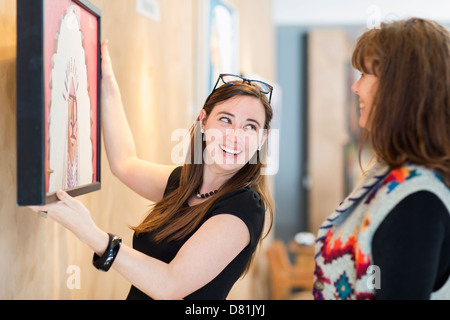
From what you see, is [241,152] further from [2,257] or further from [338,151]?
[338,151]

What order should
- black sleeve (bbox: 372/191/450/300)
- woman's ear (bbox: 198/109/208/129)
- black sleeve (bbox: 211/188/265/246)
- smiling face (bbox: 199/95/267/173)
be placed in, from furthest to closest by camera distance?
woman's ear (bbox: 198/109/208/129)
smiling face (bbox: 199/95/267/173)
black sleeve (bbox: 211/188/265/246)
black sleeve (bbox: 372/191/450/300)

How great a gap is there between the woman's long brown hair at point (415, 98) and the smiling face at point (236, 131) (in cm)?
51

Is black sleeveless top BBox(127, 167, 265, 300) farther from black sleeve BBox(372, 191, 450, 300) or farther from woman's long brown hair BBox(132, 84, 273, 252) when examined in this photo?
black sleeve BBox(372, 191, 450, 300)

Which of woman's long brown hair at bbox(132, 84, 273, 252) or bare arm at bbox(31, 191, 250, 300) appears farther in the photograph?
woman's long brown hair at bbox(132, 84, 273, 252)

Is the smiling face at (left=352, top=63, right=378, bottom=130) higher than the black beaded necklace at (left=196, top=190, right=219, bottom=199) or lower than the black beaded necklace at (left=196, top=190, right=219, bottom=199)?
higher

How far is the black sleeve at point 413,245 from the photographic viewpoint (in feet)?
3.04

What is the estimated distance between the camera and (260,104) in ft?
4.96

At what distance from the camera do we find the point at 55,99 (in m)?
1.08

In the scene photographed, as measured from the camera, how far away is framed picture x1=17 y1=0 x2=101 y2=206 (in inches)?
37.6

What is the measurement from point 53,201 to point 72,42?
0.42 m

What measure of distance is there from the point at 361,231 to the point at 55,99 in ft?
2.32

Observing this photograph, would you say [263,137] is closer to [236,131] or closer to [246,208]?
[236,131]

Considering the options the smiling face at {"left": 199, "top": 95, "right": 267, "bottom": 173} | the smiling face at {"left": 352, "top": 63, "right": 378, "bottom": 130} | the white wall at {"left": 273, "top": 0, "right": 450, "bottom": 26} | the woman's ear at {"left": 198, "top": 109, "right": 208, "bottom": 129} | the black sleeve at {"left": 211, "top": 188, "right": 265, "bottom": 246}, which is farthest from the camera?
the white wall at {"left": 273, "top": 0, "right": 450, "bottom": 26}

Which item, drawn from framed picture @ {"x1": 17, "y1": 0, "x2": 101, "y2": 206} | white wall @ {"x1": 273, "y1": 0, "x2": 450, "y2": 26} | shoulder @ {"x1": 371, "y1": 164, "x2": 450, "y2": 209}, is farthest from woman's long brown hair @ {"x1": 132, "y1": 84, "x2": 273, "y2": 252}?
white wall @ {"x1": 273, "y1": 0, "x2": 450, "y2": 26}
